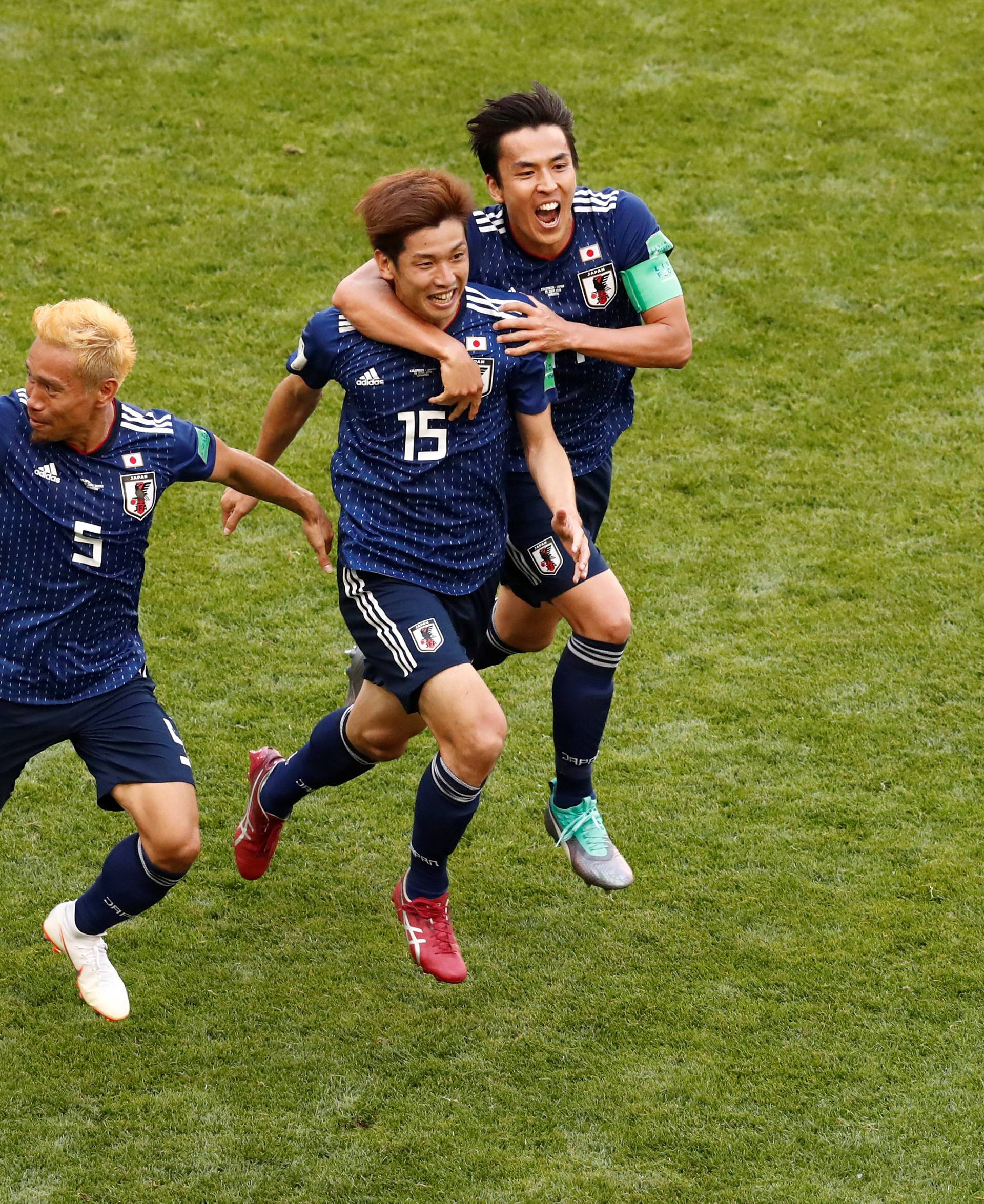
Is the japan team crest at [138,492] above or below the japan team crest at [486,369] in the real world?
below

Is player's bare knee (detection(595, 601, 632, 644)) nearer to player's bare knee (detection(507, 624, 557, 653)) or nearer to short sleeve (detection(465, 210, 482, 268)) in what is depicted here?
player's bare knee (detection(507, 624, 557, 653))

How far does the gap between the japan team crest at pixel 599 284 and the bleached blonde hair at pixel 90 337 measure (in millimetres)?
1430

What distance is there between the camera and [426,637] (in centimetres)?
480

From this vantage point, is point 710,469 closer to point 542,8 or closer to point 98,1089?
point 98,1089

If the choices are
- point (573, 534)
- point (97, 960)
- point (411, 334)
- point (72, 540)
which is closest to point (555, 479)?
point (573, 534)

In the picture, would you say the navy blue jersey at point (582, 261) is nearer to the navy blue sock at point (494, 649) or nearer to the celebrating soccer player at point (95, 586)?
the navy blue sock at point (494, 649)

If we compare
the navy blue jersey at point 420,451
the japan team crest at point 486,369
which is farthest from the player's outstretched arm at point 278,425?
the japan team crest at point 486,369

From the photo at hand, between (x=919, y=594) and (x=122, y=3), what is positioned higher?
(x=122, y=3)

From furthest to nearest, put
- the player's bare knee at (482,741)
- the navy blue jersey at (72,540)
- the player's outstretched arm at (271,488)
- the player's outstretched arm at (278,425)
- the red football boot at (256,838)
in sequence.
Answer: the red football boot at (256,838), the player's outstretched arm at (278,425), the player's outstretched arm at (271,488), the player's bare knee at (482,741), the navy blue jersey at (72,540)

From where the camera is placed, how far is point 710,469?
27.1 ft

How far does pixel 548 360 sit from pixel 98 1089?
2488 mm

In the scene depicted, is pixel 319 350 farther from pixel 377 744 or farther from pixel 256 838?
pixel 256 838

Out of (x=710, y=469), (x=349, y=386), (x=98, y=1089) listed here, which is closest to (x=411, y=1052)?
(x=98, y=1089)

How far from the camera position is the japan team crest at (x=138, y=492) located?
15.4ft
